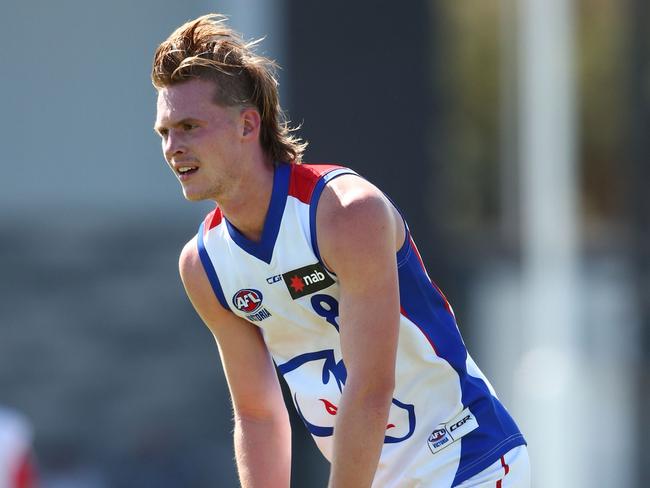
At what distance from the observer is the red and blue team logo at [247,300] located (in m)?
4.16

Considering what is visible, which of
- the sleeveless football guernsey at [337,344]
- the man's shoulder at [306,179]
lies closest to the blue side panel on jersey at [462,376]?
the sleeveless football guernsey at [337,344]

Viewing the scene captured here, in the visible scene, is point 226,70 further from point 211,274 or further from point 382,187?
point 382,187

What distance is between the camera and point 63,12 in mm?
12914

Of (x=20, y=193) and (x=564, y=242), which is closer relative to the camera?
(x=564, y=242)

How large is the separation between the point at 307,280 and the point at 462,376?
575 mm

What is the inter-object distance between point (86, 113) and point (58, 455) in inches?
120

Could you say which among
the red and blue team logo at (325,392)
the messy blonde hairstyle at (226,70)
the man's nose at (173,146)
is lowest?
the red and blue team logo at (325,392)

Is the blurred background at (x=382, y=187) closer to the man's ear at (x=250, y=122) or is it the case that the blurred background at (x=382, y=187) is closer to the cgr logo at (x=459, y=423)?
the cgr logo at (x=459, y=423)

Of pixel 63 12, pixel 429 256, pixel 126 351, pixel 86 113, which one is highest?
pixel 63 12

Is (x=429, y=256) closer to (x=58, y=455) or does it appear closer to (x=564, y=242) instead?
(x=564, y=242)

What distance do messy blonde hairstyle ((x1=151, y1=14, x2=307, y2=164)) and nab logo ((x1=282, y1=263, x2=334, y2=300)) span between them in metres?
0.37

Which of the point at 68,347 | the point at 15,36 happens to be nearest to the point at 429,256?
the point at 68,347

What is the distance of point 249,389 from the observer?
4434 mm

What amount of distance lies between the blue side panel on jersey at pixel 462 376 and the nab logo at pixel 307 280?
0.23 metres
